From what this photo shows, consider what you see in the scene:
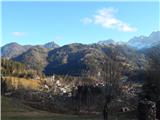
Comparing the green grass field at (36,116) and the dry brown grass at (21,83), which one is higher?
the dry brown grass at (21,83)

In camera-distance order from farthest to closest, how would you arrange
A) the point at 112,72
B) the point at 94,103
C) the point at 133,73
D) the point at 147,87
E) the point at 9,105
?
the point at 133,73 < the point at 94,103 < the point at 112,72 < the point at 9,105 < the point at 147,87

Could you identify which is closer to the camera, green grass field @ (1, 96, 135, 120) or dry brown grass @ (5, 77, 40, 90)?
Answer: green grass field @ (1, 96, 135, 120)

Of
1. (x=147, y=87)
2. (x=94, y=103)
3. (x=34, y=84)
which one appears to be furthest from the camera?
(x=34, y=84)

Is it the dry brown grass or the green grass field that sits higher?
the dry brown grass

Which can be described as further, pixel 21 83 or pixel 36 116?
pixel 21 83

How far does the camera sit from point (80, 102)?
10006 centimetres

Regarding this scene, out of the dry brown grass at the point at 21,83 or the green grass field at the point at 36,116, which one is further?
the dry brown grass at the point at 21,83

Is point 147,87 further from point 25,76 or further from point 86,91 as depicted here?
point 25,76

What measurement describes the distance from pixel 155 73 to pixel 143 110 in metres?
40.8

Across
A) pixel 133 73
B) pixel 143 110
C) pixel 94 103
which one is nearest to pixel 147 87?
pixel 143 110

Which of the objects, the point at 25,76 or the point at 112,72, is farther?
the point at 25,76

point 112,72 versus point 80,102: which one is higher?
point 112,72

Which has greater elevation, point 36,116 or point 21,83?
point 21,83

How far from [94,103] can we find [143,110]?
3262 inches
